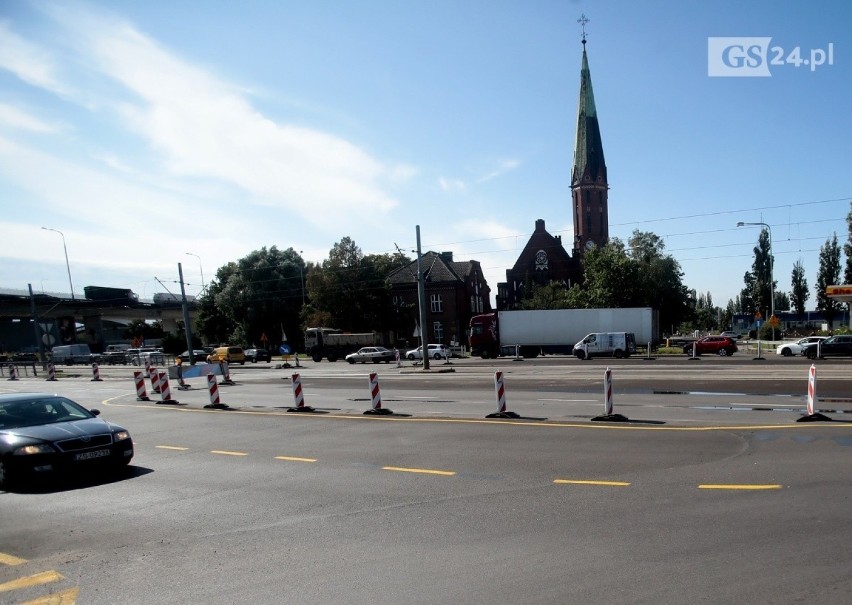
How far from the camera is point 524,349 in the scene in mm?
51281

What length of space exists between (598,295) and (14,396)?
212ft

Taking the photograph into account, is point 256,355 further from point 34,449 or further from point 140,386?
point 34,449

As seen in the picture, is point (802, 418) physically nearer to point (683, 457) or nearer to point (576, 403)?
point (683, 457)

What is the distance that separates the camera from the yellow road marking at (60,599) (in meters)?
4.94

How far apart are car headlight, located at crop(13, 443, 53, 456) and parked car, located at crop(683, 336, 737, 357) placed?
4179 centimetres

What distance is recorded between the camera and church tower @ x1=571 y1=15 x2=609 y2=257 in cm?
9206

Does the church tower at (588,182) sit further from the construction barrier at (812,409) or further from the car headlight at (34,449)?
the car headlight at (34,449)

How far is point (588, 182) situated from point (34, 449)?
92.1 m

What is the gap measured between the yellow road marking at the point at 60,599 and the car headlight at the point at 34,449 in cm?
440

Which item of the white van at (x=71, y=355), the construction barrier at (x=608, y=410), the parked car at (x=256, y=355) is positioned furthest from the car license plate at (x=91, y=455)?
the white van at (x=71, y=355)

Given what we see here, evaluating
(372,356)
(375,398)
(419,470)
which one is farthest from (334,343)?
(419,470)

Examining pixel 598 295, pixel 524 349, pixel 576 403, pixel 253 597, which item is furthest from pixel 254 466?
pixel 598 295

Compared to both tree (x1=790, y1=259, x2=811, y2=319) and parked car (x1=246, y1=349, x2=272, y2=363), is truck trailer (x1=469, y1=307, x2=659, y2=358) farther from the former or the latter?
tree (x1=790, y1=259, x2=811, y2=319)

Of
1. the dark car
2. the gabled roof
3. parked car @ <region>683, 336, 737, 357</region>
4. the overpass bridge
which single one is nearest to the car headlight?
the dark car
